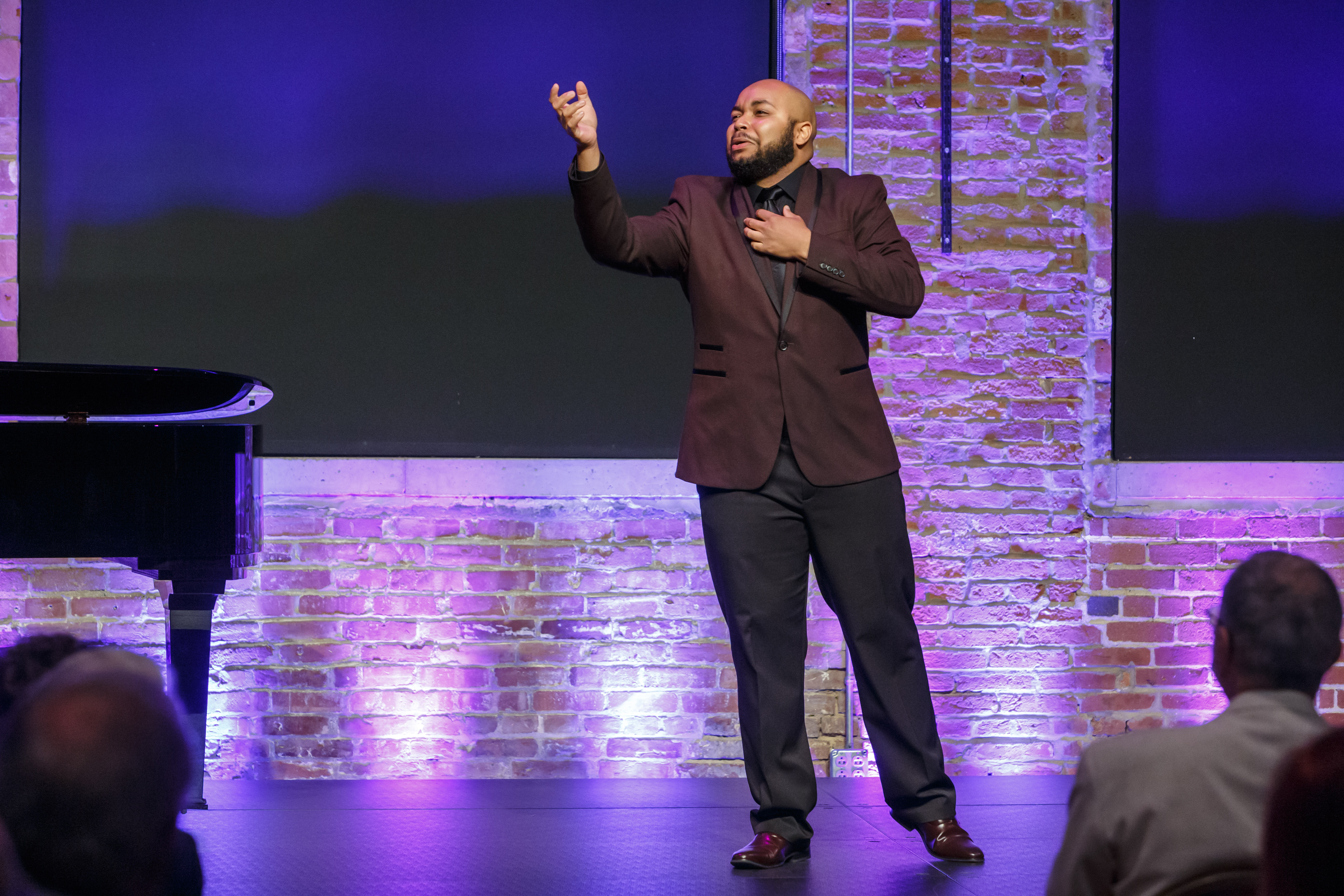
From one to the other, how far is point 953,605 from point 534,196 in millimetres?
1694

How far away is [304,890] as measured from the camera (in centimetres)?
216

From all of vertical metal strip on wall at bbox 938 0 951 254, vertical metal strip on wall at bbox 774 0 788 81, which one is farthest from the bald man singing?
vertical metal strip on wall at bbox 774 0 788 81

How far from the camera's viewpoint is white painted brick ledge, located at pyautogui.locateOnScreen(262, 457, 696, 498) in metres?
3.42

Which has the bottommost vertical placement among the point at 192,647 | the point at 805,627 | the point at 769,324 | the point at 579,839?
the point at 579,839

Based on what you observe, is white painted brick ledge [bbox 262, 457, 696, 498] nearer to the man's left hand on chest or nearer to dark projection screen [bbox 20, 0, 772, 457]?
dark projection screen [bbox 20, 0, 772, 457]

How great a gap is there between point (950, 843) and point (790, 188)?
134cm

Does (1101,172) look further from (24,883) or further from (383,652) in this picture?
(24,883)

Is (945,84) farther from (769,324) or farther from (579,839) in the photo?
(579,839)

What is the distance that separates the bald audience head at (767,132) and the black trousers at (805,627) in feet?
1.89

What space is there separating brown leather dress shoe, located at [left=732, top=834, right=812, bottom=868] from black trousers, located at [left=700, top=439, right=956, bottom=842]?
35mm

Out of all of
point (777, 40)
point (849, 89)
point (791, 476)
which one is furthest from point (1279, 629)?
point (777, 40)

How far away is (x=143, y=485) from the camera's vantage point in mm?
2648

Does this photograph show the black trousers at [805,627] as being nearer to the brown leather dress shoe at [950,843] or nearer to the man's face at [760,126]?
the brown leather dress shoe at [950,843]

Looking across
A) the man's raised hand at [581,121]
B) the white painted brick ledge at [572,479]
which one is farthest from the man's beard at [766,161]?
the white painted brick ledge at [572,479]
